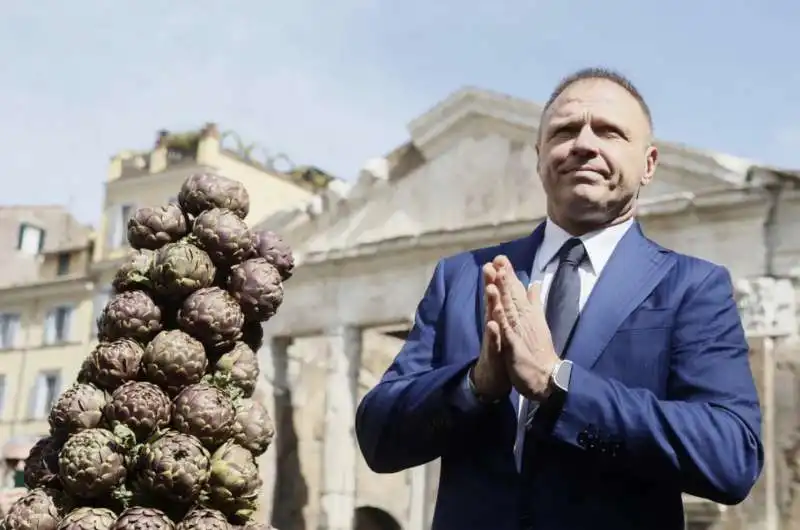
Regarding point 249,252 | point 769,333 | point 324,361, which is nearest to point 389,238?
point 324,361

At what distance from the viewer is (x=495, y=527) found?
2.18 m

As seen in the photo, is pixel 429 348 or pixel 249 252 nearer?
pixel 429 348

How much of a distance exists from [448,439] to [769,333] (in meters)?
12.7

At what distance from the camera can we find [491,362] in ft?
6.89

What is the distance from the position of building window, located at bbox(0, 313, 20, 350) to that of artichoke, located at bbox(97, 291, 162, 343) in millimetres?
29531

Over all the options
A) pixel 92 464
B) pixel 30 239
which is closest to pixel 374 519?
pixel 30 239

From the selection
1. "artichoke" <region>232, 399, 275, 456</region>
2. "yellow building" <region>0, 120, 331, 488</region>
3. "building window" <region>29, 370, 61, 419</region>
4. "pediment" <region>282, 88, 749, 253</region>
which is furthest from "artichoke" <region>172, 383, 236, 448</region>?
"building window" <region>29, 370, 61, 419</region>

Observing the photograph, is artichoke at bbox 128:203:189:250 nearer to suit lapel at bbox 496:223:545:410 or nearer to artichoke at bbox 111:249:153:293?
artichoke at bbox 111:249:153:293

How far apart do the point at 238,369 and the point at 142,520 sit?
74 cm

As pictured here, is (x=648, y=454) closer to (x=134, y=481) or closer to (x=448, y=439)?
(x=448, y=439)

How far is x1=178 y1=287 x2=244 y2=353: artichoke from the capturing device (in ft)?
13.4

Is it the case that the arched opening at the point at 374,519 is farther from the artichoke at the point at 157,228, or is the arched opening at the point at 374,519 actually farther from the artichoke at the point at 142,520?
the artichoke at the point at 142,520

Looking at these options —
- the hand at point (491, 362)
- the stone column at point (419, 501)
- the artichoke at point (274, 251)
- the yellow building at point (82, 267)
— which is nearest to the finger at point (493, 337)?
the hand at point (491, 362)

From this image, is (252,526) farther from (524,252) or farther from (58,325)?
(58,325)
